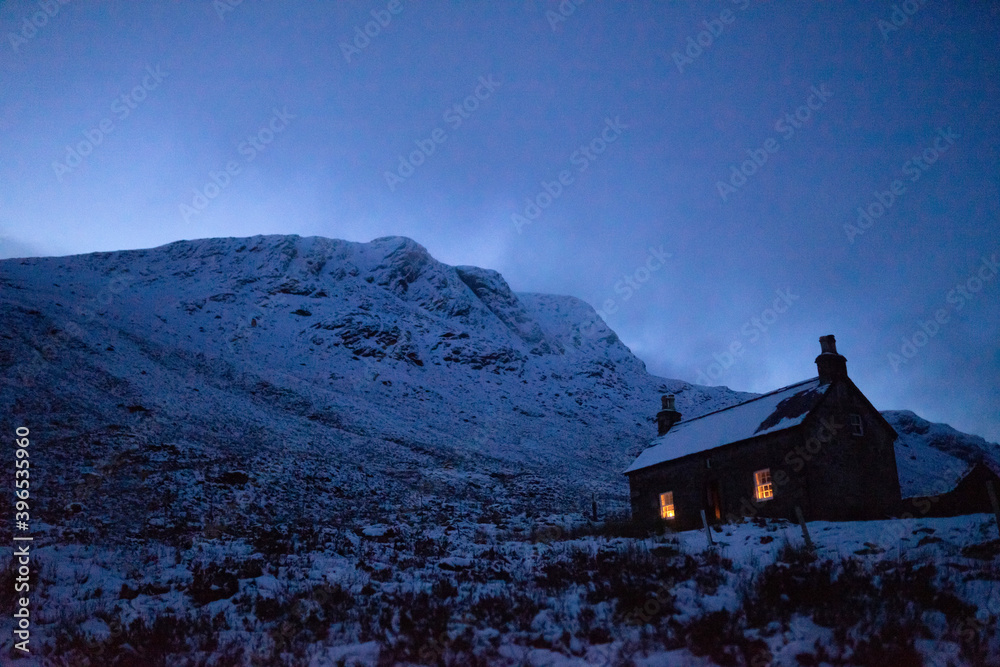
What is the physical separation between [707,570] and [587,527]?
13982mm

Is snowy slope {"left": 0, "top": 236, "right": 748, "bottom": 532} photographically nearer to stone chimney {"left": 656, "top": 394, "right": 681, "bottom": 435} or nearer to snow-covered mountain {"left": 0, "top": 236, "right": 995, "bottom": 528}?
snow-covered mountain {"left": 0, "top": 236, "right": 995, "bottom": 528}

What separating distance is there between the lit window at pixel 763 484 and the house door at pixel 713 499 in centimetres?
194

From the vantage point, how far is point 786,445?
79.1 ft

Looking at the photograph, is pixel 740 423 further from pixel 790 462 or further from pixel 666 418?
pixel 666 418

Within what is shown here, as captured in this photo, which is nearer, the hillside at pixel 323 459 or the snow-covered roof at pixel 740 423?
the hillside at pixel 323 459

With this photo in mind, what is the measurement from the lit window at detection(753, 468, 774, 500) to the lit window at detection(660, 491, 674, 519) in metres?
4.50

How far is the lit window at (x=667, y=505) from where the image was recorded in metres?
28.3

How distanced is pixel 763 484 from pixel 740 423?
3.34 metres

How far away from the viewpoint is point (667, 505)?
93.9ft

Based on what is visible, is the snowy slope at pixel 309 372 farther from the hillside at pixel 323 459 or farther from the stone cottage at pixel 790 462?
the stone cottage at pixel 790 462

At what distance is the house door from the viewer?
2653 centimetres

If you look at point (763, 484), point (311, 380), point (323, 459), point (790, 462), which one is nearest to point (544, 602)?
point (790, 462)

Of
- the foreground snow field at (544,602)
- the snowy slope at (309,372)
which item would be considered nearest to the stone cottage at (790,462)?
the foreground snow field at (544,602)

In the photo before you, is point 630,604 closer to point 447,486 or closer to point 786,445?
point 786,445
